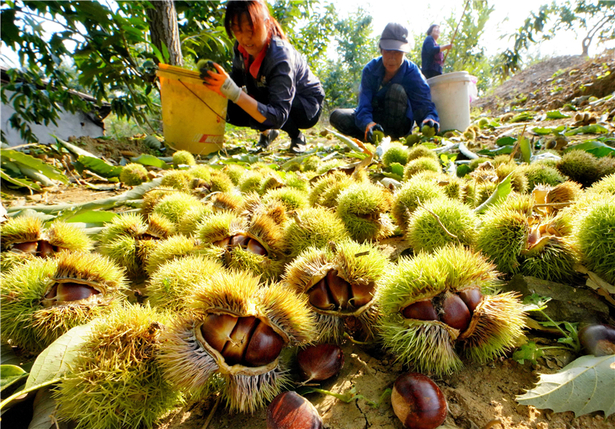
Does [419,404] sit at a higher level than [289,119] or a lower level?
lower

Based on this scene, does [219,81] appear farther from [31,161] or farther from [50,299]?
[50,299]

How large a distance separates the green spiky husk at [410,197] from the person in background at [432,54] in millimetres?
8906

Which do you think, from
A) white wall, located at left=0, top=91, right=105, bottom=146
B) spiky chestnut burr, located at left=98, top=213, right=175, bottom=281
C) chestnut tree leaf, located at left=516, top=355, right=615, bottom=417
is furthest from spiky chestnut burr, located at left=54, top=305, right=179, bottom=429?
white wall, located at left=0, top=91, right=105, bottom=146

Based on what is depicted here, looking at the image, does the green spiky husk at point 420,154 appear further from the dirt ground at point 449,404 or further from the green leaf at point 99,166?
the green leaf at point 99,166

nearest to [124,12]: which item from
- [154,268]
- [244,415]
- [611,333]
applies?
[154,268]

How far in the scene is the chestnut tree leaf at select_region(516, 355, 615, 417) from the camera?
82cm

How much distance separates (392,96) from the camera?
21.2 ft

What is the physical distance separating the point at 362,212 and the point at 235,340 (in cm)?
93

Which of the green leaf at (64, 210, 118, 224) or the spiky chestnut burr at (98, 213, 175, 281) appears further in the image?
the green leaf at (64, 210, 118, 224)

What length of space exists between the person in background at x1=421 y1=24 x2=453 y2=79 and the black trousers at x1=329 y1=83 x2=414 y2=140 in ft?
11.3

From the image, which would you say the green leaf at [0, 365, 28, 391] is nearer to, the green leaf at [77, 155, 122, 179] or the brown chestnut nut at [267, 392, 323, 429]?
the brown chestnut nut at [267, 392, 323, 429]

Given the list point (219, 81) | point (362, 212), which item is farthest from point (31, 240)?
point (219, 81)

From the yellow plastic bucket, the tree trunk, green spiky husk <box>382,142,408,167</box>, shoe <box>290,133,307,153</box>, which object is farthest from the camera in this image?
shoe <box>290,133,307,153</box>

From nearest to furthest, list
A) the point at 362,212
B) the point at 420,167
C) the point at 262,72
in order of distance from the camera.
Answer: the point at 362,212
the point at 420,167
the point at 262,72
